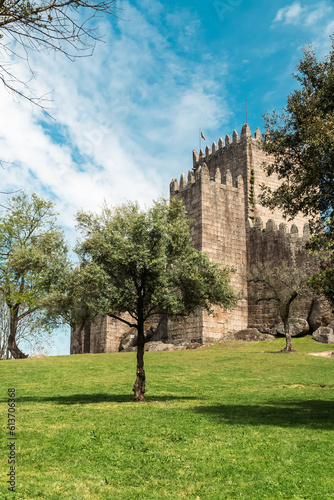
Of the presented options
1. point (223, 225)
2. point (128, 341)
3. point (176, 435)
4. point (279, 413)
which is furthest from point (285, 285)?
point (176, 435)

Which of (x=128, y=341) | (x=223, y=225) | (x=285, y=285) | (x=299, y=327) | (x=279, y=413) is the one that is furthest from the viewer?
(x=128, y=341)

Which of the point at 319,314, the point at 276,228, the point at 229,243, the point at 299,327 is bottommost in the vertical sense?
the point at 299,327

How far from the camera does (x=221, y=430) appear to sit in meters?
13.2

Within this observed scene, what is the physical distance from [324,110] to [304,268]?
22.2 m

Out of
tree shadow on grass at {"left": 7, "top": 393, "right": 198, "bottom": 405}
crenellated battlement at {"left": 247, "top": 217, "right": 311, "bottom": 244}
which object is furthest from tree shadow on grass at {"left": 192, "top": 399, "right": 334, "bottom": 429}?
crenellated battlement at {"left": 247, "top": 217, "right": 311, "bottom": 244}

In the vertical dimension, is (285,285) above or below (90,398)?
above

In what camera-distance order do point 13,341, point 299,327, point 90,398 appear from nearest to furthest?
1. point 90,398
2. point 299,327
3. point 13,341

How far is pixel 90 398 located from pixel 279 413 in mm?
7067

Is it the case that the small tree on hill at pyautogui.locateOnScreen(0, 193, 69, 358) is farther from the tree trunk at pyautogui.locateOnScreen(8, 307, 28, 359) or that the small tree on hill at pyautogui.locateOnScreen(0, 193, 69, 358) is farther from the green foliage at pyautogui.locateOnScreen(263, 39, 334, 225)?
the green foliage at pyautogui.locateOnScreen(263, 39, 334, 225)

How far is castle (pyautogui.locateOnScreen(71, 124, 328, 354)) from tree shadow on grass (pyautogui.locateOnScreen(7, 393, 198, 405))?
717 inches

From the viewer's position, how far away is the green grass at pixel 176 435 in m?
8.98

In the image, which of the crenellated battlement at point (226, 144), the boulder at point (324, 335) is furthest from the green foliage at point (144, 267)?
the crenellated battlement at point (226, 144)

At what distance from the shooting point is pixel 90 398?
754 inches

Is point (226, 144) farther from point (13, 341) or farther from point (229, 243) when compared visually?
point (13, 341)
